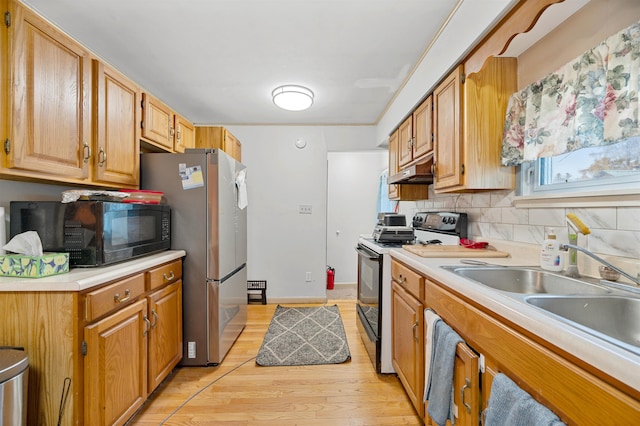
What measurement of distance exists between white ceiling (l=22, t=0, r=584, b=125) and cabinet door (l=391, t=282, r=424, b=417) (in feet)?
5.01

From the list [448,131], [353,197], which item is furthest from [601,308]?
[353,197]

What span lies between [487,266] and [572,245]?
0.33 m

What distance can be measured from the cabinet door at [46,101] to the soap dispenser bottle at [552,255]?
7.71 ft

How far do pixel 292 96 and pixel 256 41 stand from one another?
67cm

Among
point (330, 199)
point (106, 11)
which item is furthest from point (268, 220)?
point (106, 11)

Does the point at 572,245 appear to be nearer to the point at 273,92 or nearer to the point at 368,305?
the point at 368,305

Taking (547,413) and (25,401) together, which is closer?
(547,413)

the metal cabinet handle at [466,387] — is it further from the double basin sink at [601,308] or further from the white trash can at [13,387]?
the white trash can at [13,387]

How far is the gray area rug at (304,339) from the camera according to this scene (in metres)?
2.24

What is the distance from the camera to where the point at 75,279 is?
119 centimetres

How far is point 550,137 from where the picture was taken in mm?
1368

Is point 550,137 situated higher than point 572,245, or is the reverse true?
point 550,137

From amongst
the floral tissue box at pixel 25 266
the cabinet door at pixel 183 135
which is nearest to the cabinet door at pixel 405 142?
the cabinet door at pixel 183 135

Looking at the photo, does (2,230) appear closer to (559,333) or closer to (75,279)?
(75,279)
